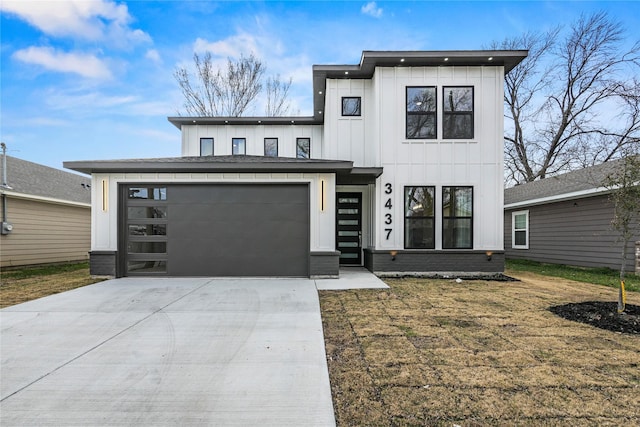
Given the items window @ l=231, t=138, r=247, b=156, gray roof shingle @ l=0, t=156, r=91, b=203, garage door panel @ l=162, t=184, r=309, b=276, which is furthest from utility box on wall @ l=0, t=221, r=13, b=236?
window @ l=231, t=138, r=247, b=156

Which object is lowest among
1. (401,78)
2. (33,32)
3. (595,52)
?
(401,78)

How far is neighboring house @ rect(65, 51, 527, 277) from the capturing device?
7891 mm

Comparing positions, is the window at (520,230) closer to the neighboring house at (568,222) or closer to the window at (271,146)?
the neighboring house at (568,222)

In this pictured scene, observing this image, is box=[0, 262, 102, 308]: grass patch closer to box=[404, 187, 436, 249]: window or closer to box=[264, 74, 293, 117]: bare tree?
box=[404, 187, 436, 249]: window

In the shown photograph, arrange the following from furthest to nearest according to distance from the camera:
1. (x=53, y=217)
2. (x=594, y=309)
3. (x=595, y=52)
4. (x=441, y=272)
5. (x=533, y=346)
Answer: (x=595, y=52), (x=53, y=217), (x=441, y=272), (x=594, y=309), (x=533, y=346)

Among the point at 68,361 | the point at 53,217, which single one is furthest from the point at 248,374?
the point at 53,217

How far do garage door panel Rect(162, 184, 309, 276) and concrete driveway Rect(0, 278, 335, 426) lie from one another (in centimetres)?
226

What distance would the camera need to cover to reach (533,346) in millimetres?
3521

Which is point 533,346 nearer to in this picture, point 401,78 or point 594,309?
point 594,309

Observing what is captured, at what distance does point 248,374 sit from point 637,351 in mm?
3991

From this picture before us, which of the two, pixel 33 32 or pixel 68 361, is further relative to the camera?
pixel 33 32

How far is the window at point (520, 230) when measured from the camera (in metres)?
13.1

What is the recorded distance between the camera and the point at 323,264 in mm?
7848

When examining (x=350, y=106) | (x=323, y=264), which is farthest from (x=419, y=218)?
(x=350, y=106)
